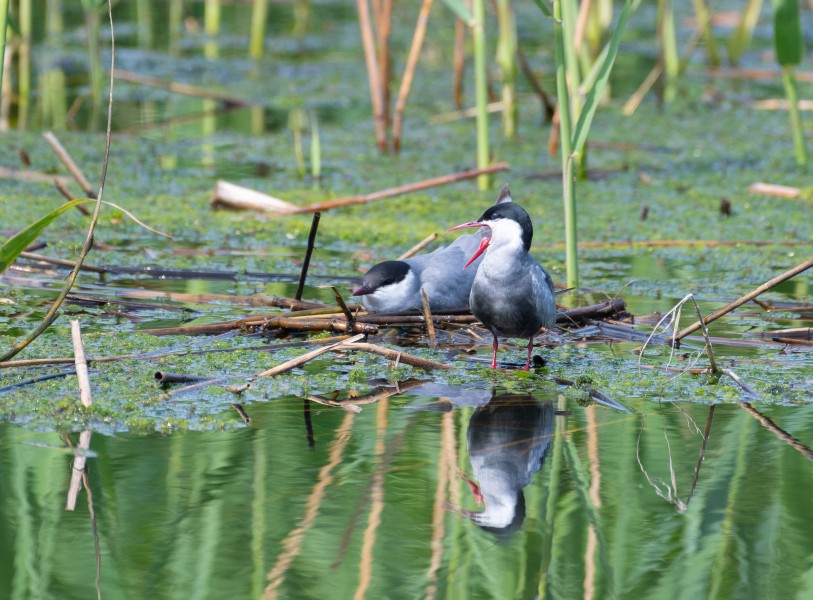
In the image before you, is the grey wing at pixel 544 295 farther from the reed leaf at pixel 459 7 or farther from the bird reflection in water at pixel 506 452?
the reed leaf at pixel 459 7

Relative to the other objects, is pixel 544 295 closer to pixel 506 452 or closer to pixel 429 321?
pixel 429 321

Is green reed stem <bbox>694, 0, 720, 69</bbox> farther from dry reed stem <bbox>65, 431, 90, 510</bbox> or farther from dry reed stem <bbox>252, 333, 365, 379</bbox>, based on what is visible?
dry reed stem <bbox>65, 431, 90, 510</bbox>

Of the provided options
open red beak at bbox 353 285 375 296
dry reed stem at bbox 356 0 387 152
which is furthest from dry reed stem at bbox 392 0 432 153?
open red beak at bbox 353 285 375 296

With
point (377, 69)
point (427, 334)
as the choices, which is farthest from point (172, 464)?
point (377, 69)

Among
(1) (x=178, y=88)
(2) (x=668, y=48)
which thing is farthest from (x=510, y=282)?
(2) (x=668, y=48)

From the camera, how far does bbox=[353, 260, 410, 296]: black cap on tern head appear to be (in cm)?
486

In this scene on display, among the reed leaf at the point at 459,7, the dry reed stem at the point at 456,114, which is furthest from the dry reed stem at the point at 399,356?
the dry reed stem at the point at 456,114

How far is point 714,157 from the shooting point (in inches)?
363

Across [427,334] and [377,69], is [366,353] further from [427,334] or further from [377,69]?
[377,69]

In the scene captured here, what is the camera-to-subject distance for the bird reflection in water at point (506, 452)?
3059mm

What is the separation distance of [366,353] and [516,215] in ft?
2.79

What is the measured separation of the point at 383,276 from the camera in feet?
16.0

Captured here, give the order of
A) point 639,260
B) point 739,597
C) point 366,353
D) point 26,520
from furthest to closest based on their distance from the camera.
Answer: point 639,260
point 366,353
point 26,520
point 739,597

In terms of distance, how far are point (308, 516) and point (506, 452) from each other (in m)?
0.78
